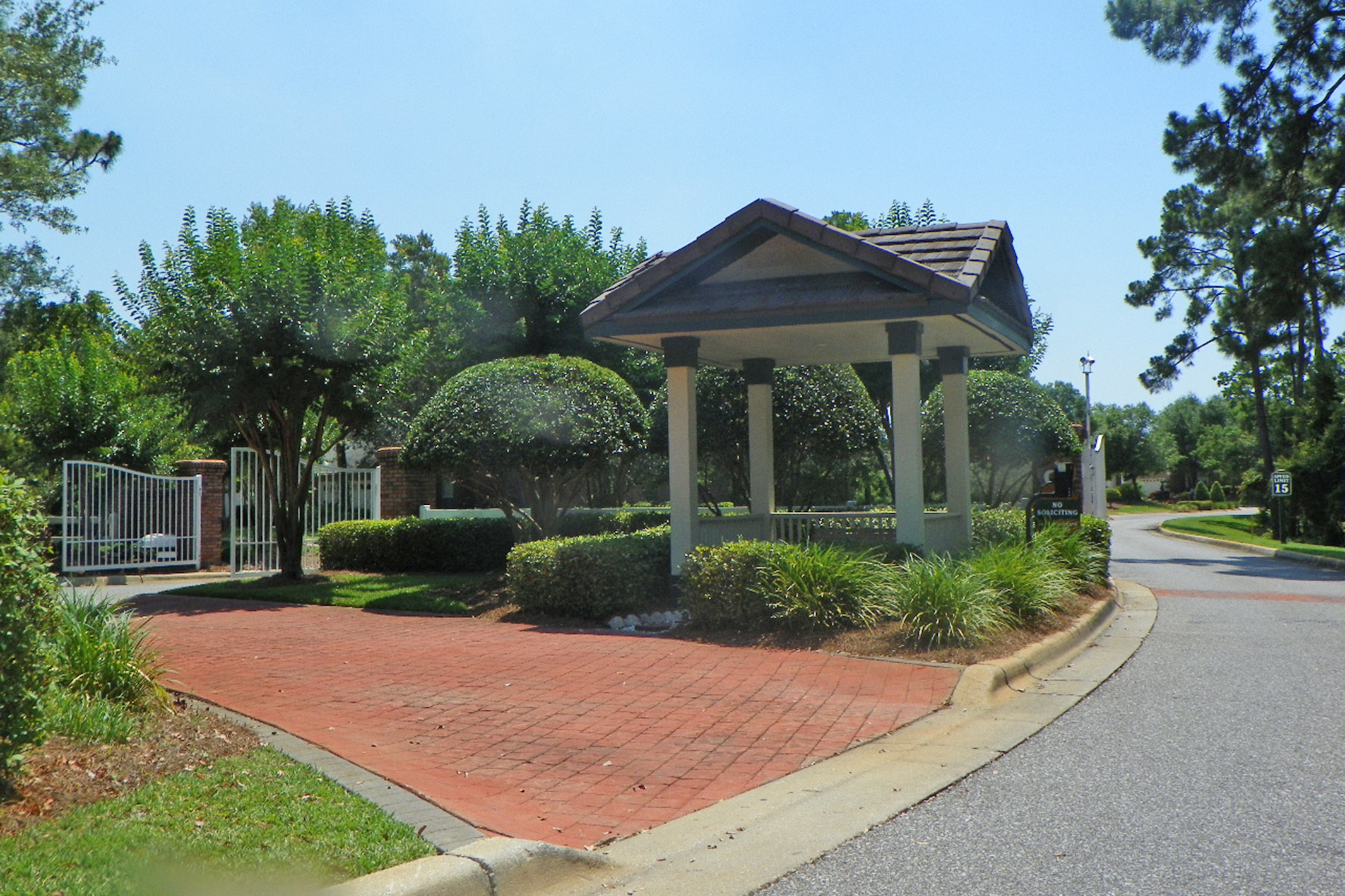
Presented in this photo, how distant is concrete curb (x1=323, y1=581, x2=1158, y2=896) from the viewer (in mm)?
4289

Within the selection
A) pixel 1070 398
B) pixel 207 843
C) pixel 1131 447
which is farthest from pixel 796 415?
pixel 1131 447

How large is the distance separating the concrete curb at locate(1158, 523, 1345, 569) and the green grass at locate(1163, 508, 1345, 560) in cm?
18

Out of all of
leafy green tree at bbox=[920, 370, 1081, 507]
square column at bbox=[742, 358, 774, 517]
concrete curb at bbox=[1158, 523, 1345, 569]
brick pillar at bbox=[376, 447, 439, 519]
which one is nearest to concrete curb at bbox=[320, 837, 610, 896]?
square column at bbox=[742, 358, 774, 517]

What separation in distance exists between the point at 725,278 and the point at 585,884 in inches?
375

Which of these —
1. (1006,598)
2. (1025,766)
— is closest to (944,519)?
(1006,598)

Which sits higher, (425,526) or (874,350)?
(874,350)

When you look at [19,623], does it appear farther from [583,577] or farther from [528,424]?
[528,424]

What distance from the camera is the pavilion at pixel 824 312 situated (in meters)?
11.9

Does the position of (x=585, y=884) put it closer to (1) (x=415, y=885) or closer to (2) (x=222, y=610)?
(1) (x=415, y=885)

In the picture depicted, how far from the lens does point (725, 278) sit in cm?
1315

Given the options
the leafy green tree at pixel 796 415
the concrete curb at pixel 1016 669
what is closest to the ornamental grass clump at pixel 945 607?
the concrete curb at pixel 1016 669

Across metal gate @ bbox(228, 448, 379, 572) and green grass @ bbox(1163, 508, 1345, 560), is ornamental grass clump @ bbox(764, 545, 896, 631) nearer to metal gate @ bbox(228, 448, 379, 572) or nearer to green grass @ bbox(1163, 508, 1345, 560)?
metal gate @ bbox(228, 448, 379, 572)

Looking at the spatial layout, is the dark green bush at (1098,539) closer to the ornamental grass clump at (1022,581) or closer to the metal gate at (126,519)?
the ornamental grass clump at (1022,581)

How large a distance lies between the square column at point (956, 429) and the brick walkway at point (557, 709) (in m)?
5.79
